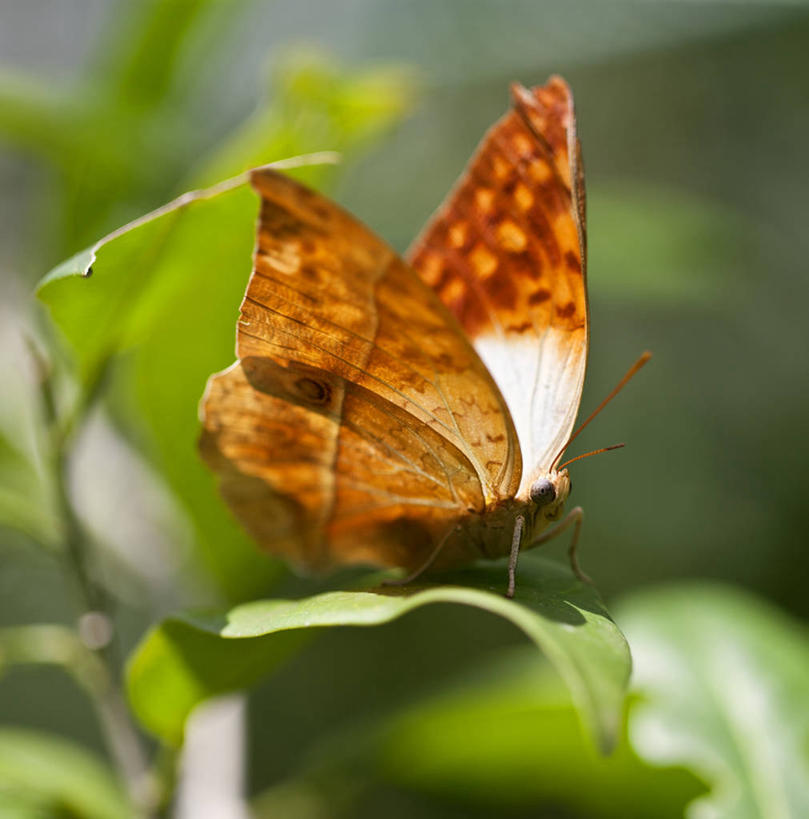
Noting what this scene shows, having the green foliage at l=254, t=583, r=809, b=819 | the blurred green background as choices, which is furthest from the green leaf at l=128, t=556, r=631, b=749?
the green foliage at l=254, t=583, r=809, b=819

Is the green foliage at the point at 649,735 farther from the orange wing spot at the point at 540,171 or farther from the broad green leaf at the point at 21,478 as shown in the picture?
the orange wing spot at the point at 540,171

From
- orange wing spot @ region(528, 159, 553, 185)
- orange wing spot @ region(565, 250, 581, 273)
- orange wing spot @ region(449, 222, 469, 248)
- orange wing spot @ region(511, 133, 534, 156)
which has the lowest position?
orange wing spot @ region(565, 250, 581, 273)

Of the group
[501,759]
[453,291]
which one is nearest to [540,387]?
[453,291]

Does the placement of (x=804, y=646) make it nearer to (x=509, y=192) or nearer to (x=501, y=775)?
(x=501, y=775)

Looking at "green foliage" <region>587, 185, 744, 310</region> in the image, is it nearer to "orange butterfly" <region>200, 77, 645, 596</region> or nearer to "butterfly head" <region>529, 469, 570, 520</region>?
"orange butterfly" <region>200, 77, 645, 596</region>

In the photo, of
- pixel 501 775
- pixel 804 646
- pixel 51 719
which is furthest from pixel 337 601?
pixel 51 719

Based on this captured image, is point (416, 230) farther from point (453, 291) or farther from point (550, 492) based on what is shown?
point (550, 492)
